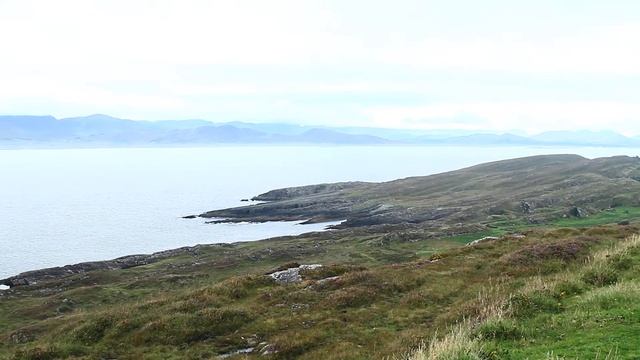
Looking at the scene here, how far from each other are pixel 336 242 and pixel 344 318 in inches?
3313

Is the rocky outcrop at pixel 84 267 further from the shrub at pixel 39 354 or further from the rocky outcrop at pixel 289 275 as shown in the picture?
the shrub at pixel 39 354

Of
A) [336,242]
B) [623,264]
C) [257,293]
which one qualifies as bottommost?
[336,242]

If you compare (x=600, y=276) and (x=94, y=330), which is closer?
(x=600, y=276)

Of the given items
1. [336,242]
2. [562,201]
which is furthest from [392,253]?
[562,201]

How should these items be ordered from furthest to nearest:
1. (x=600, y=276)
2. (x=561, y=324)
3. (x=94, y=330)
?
1. (x=94, y=330)
2. (x=600, y=276)
3. (x=561, y=324)

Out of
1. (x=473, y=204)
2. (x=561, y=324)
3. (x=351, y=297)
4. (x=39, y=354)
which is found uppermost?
(x=561, y=324)

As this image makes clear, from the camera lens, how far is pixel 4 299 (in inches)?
2704

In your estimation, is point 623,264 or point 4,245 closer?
point 623,264

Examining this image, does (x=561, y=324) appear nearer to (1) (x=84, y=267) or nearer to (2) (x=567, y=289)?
(2) (x=567, y=289)

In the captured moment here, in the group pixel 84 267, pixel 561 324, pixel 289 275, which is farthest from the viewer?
pixel 84 267

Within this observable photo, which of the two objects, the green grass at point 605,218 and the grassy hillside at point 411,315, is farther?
the green grass at point 605,218

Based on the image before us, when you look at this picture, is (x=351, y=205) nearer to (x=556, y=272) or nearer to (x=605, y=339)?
(x=556, y=272)

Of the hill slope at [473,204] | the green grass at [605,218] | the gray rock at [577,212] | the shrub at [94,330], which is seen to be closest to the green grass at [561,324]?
the shrub at [94,330]

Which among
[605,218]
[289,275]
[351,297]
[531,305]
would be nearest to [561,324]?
[531,305]
